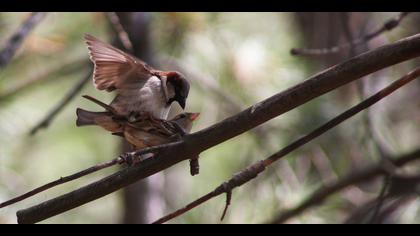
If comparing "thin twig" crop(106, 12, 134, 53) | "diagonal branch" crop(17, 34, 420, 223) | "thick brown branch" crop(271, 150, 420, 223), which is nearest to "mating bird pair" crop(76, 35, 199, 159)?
"diagonal branch" crop(17, 34, 420, 223)

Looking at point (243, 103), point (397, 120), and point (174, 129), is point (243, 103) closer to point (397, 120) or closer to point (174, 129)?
point (397, 120)

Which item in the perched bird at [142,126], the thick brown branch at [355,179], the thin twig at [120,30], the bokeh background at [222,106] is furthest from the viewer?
the bokeh background at [222,106]

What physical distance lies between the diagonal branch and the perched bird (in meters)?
0.12

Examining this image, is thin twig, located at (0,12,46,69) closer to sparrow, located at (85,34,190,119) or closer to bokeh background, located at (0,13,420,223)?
sparrow, located at (85,34,190,119)

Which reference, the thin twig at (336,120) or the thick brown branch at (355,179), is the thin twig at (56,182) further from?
the thick brown branch at (355,179)

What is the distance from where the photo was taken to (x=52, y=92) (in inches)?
154

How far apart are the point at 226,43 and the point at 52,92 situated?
116 cm

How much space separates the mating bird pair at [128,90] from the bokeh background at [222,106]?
85 cm

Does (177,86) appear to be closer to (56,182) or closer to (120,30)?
(120,30)

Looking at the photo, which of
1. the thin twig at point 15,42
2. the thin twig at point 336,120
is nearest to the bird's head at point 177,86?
the thin twig at point 15,42

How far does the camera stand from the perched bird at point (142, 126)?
1.50m

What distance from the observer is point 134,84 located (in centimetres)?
204

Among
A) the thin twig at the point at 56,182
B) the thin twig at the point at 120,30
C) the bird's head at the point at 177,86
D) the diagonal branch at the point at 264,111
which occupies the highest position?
the thin twig at the point at 120,30

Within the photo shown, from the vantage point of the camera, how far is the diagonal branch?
1316 millimetres
